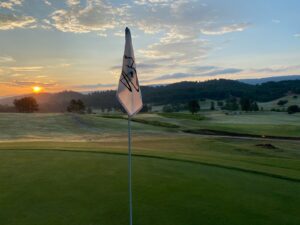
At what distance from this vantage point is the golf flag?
5447 millimetres

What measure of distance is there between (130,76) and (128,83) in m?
0.11

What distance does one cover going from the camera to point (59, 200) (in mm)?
7422

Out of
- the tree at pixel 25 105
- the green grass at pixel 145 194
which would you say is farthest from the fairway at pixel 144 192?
the tree at pixel 25 105

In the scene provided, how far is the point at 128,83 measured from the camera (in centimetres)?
555

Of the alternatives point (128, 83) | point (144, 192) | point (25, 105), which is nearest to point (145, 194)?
point (144, 192)

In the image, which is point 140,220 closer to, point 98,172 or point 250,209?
point 250,209

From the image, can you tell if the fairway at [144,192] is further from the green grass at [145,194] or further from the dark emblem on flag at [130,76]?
the dark emblem on flag at [130,76]

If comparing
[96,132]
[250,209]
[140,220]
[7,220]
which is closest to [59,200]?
[7,220]

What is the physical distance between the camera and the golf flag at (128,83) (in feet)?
17.9

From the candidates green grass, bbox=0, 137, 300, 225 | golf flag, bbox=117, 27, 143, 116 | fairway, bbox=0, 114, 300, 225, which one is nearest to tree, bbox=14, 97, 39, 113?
fairway, bbox=0, 114, 300, 225

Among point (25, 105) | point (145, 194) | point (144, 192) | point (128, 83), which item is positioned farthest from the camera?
point (25, 105)

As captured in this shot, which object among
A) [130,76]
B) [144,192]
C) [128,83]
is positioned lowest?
[144,192]

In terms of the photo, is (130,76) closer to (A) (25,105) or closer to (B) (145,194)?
(B) (145,194)

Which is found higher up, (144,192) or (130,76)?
(130,76)
